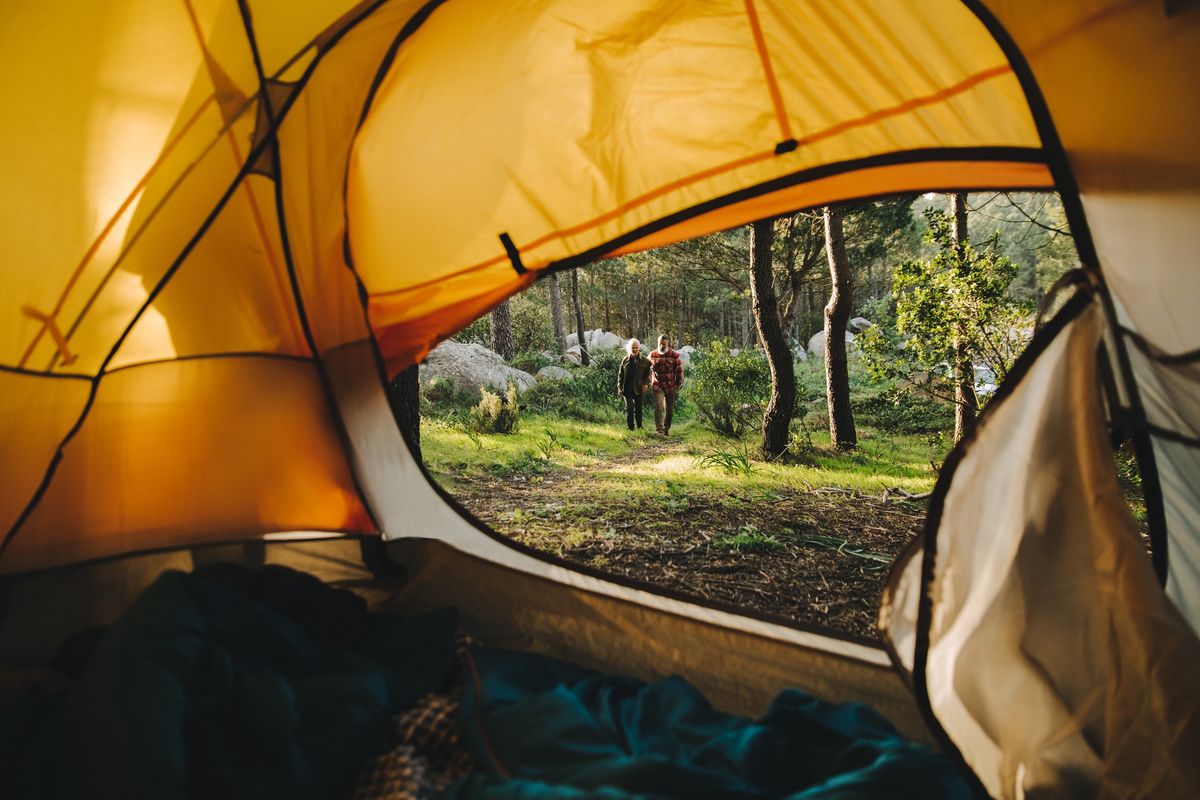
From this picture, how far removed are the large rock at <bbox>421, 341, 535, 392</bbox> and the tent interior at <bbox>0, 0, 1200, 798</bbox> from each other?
7247mm

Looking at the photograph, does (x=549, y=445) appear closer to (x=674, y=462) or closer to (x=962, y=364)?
(x=674, y=462)

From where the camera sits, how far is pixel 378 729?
1259mm

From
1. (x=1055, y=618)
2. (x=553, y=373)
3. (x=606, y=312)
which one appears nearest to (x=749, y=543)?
(x=1055, y=618)

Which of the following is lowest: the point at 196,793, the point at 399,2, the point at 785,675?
the point at 785,675

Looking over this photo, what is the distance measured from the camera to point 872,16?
1726 millimetres

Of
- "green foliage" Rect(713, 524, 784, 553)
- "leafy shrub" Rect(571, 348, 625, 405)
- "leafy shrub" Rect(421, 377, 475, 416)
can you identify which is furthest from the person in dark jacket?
"green foliage" Rect(713, 524, 784, 553)

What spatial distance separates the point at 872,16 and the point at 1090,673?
5.46 ft

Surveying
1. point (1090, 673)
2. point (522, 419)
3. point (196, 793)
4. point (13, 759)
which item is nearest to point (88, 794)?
point (196, 793)

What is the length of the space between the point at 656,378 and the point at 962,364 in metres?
3.83

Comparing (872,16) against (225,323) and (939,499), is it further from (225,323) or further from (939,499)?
(225,323)

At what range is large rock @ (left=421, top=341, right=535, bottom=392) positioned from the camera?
955cm

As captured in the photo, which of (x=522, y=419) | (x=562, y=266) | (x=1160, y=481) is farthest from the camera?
(x=522, y=419)

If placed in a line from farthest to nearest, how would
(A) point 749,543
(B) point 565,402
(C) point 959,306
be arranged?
(B) point 565,402
(C) point 959,306
(A) point 749,543

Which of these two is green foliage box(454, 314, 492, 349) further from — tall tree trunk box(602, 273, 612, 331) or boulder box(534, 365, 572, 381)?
tall tree trunk box(602, 273, 612, 331)
